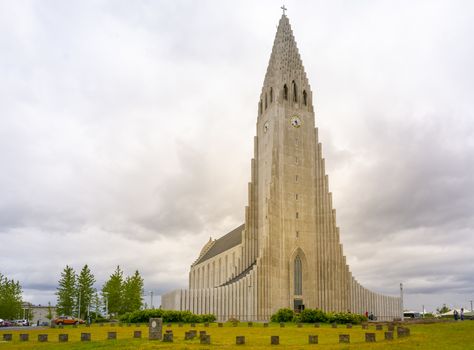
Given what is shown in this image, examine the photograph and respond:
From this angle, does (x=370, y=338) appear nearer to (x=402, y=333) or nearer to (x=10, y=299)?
(x=402, y=333)

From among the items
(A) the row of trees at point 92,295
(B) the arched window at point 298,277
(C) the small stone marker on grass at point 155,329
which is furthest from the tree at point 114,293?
(C) the small stone marker on grass at point 155,329

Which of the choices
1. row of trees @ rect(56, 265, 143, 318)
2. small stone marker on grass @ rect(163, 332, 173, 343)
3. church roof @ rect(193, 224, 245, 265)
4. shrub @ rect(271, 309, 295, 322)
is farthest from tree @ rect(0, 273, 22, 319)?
small stone marker on grass @ rect(163, 332, 173, 343)

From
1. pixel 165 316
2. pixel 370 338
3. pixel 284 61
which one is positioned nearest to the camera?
pixel 370 338

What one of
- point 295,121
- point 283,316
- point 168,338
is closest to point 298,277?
point 283,316

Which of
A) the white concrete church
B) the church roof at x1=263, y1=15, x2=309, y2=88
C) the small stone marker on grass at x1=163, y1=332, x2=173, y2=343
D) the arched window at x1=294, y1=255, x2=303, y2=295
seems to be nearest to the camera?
the small stone marker on grass at x1=163, y1=332, x2=173, y2=343

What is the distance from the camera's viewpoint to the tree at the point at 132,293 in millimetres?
85562

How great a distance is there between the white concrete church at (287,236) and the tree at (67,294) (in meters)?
15.7

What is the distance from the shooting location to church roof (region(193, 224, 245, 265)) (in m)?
85.6

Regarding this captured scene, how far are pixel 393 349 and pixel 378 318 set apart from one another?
51.2 metres

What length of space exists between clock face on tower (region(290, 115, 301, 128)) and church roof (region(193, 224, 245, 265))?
20425 mm

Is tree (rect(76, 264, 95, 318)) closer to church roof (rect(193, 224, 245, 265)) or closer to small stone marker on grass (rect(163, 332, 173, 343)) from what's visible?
church roof (rect(193, 224, 245, 265))

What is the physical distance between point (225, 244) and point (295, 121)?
30451mm

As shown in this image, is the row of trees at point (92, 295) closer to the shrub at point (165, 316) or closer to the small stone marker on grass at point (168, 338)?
the shrub at point (165, 316)

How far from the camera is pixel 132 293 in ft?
284
